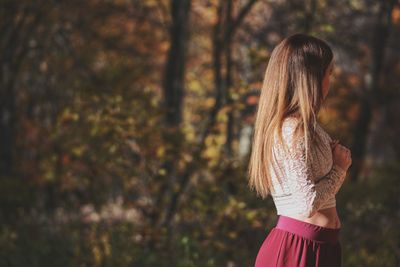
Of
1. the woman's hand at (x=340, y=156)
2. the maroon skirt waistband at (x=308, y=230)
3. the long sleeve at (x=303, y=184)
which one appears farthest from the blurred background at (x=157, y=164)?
the maroon skirt waistband at (x=308, y=230)

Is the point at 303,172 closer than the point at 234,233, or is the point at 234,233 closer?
the point at 303,172

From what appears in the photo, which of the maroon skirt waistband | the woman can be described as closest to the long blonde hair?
the woman

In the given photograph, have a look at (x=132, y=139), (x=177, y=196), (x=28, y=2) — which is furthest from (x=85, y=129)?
(x=28, y=2)

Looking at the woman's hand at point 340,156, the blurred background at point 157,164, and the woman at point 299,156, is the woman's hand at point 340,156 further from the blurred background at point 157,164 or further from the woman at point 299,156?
the blurred background at point 157,164

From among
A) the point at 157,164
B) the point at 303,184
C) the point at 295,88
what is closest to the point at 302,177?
the point at 303,184

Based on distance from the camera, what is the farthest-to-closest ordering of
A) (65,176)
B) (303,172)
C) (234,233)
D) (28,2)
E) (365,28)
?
(365,28) → (28,2) → (65,176) → (234,233) → (303,172)

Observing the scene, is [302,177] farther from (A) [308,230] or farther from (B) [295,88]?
(B) [295,88]

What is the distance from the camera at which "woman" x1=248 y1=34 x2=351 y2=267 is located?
2855mm

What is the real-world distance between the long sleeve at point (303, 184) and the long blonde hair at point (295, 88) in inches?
2.2

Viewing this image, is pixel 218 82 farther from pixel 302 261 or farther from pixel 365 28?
pixel 365 28

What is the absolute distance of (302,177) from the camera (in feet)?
9.36

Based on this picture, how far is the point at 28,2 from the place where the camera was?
912cm

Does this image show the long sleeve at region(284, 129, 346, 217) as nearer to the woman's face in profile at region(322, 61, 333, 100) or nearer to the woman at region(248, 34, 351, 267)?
the woman at region(248, 34, 351, 267)

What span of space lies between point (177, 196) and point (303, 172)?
3937 mm
